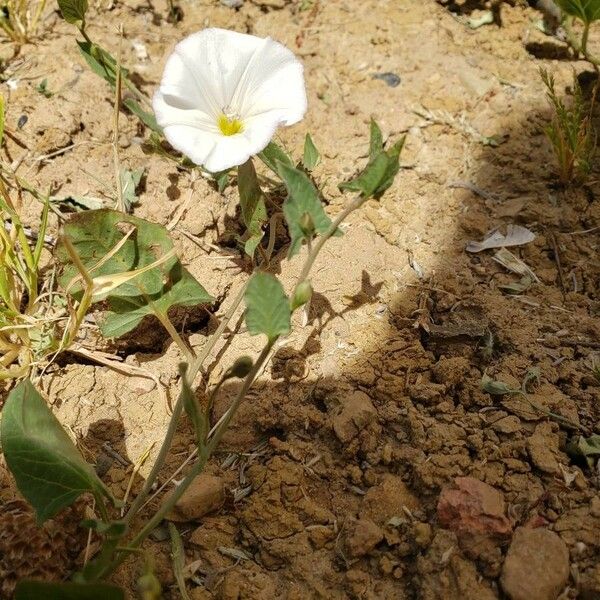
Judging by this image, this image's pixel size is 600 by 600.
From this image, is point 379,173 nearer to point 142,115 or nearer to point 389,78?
point 142,115

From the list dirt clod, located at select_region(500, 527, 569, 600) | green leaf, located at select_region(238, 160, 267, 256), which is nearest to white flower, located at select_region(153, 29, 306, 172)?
green leaf, located at select_region(238, 160, 267, 256)

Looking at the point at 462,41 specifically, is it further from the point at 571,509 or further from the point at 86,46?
the point at 571,509

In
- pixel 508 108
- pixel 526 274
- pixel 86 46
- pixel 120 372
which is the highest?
pixel 86 46

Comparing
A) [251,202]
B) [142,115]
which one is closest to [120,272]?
[251,202]

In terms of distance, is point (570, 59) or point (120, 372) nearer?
point (120, 372)

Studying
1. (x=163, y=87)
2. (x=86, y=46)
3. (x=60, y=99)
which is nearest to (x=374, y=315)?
(x=163, y=87)

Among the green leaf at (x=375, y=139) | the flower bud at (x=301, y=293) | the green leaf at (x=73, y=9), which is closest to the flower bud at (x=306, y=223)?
the flower bud at (x=301, y=293)

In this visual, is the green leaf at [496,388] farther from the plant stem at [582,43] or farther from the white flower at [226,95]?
the plant stem at [582,43]

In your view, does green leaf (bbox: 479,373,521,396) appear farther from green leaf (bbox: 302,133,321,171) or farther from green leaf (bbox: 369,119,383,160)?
green leaf (bbox: 302,133,321,171)
